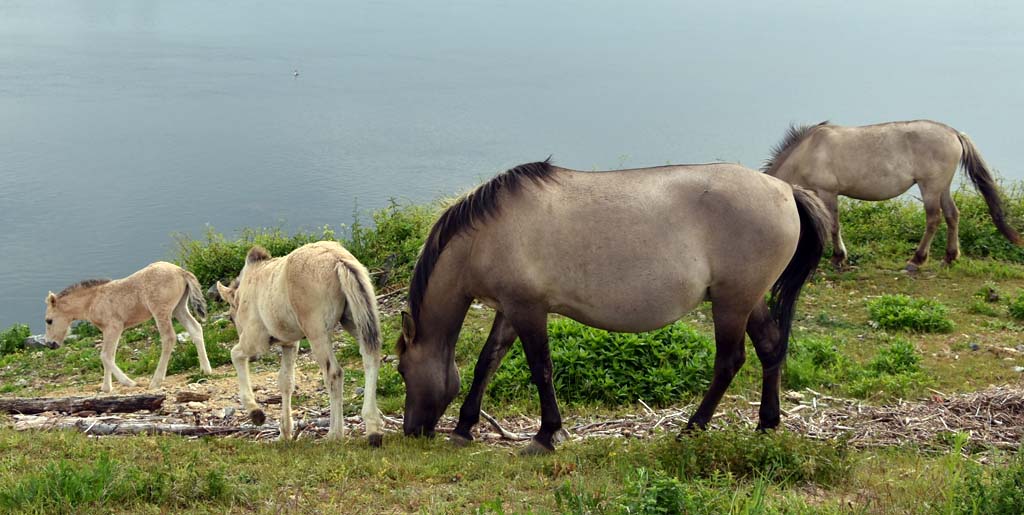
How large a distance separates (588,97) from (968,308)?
32768mm

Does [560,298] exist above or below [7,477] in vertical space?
above

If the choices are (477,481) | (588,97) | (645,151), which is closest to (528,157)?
(645,151)

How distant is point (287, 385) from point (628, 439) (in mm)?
3133

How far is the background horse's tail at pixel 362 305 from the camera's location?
7871 millimetres

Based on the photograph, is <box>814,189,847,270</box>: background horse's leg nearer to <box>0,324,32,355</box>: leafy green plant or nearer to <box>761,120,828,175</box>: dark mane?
<box>761,120,828,175</box>: dark mane

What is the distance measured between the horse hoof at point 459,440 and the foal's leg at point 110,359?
531 cm

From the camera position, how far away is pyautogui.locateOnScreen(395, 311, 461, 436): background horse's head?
7.98m

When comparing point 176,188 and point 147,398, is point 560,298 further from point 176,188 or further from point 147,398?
point 176,188

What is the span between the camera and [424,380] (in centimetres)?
798

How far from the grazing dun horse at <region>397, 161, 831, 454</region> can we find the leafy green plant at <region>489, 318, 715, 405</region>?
160 cm

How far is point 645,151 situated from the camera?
3238 cm

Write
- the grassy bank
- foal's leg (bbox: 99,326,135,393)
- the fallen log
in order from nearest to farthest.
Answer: the grassy bank < the fallen log < foal's leg (bbox: 99,326,135,393)

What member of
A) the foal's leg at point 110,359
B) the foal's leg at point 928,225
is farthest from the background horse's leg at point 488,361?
the foal's leg at point 928,225

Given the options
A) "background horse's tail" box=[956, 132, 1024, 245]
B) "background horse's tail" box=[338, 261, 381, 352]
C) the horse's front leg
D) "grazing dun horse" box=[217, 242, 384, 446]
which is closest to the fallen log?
the horse's front leg
